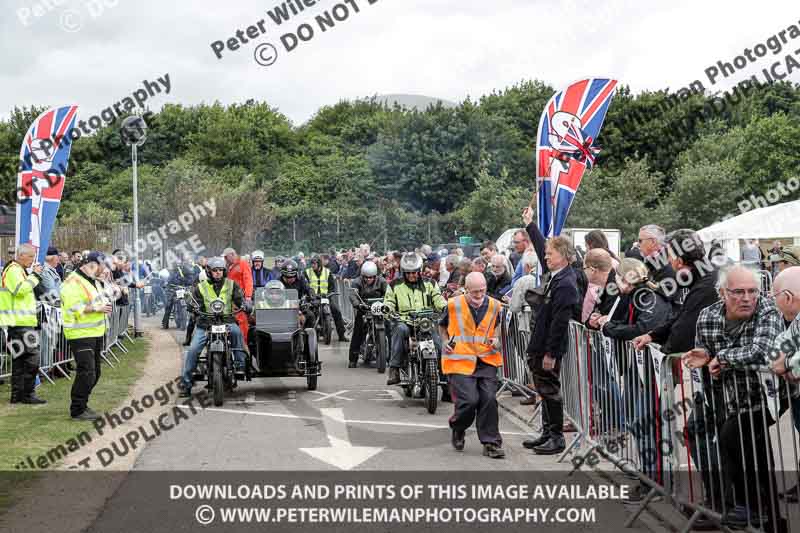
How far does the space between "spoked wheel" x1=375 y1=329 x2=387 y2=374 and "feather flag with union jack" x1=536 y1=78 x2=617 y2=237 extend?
4592 mm

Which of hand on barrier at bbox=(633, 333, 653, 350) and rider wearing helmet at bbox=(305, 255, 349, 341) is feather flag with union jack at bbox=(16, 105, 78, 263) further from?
hand on barrier at bbox=(633, 333, 653, 350)

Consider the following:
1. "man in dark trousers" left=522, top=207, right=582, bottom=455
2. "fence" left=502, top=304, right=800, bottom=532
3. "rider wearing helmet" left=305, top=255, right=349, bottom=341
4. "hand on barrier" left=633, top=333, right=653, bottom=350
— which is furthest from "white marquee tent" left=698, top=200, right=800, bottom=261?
"hand on barrier" left=633, top=333, right=653, bottom=350

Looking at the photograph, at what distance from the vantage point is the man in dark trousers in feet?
28.2

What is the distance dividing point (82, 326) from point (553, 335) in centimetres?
546

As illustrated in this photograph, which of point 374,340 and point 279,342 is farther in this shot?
point 374,340

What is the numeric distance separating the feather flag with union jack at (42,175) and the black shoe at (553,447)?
8.87 metres

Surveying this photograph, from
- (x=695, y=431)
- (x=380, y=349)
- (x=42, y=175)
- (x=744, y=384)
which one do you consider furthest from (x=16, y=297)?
(x=744, y=384)

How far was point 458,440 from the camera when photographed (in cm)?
917

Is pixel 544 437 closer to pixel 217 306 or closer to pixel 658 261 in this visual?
pixel 658 261

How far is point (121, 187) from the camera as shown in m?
62.7

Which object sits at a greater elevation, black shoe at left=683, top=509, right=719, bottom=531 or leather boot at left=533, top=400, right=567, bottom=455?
leather boot at left=533, top=400, right=567, bottom=455

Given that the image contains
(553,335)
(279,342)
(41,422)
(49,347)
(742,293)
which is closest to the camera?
(742,293)

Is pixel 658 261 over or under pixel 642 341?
over

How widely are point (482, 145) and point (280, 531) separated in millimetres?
55166
